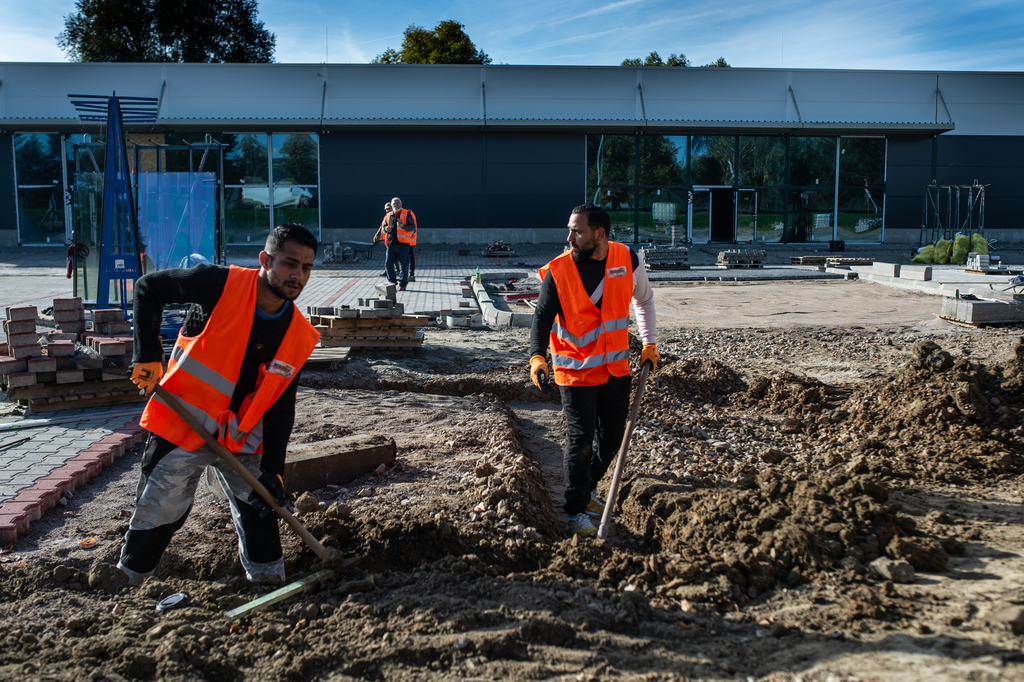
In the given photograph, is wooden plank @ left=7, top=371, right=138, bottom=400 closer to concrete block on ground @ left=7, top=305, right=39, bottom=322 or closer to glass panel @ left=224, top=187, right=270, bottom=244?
concrete block on ground @ left=7, top=305, right=39, bottom=322

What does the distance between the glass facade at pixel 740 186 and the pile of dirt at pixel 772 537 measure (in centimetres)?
2262

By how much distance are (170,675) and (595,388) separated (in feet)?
8.17

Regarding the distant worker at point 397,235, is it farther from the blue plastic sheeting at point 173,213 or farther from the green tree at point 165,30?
the green tree at point 165,30

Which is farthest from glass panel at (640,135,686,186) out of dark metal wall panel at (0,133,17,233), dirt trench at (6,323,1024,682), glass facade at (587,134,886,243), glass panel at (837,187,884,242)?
dirt trench at (6,323,1024,682)

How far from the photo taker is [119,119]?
9844 mm

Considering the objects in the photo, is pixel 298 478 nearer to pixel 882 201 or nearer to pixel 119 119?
pixel 119 119

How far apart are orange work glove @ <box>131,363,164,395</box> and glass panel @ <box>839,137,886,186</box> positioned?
91.6 feet

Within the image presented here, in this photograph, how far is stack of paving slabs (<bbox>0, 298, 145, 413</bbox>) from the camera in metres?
6.40

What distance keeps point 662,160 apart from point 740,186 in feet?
9.68

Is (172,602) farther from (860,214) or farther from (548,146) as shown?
(860,214)

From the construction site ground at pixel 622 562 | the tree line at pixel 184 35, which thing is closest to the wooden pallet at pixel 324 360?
the construction site ground at pixel 622 562

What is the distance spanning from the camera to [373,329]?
8.69 metres

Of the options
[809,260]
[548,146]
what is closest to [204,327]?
[809,260]

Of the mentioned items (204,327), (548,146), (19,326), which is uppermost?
(548,146)
